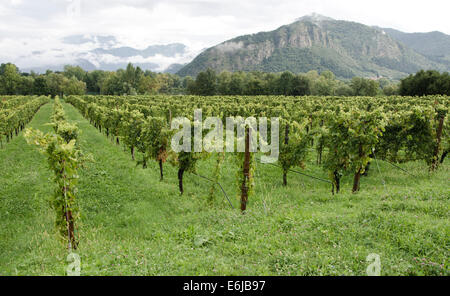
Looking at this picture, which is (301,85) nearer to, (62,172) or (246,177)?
(246,177)

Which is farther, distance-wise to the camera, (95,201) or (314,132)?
(314,132)

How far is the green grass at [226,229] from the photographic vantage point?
5.07m

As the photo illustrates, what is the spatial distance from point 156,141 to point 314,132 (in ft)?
25.7

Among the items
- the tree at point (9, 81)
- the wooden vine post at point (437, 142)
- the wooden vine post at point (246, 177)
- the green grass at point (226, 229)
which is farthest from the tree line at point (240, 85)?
the wooden vine post at point (246, 177)

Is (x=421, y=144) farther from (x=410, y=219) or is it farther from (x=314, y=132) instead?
(x=410, y=219)

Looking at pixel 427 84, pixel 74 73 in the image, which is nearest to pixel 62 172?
pixel 427 84

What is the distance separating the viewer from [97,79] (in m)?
132

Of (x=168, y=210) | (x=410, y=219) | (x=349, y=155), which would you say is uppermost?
(x=349, y=155)

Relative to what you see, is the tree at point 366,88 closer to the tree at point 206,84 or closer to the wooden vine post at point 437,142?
the tree at point 206,84

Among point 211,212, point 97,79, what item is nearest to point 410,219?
point 211,212

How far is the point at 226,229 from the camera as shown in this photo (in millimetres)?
6938

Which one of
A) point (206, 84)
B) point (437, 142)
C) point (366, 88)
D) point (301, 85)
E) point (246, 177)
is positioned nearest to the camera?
point (246, 177)

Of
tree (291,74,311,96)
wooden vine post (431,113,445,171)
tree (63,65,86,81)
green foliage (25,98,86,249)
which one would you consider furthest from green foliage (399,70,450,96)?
tree (63,65,86,81)

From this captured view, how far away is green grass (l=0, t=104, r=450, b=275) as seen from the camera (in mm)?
5070
